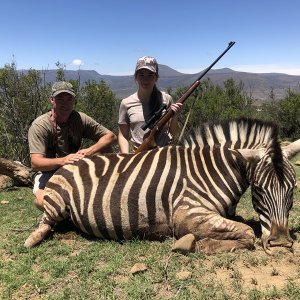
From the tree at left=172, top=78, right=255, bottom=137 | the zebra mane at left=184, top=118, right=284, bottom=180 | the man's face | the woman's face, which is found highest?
the woman's face

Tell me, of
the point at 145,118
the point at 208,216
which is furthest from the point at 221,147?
the point at 145,118

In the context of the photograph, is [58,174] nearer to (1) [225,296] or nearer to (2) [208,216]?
(2) [208,216]

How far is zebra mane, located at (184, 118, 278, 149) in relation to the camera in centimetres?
372

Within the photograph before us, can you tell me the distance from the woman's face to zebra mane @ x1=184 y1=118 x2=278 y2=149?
1149 mm

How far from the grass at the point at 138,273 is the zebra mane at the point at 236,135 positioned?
3.29ft

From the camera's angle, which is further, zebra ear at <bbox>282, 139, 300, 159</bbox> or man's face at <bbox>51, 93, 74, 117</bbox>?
man's face at <bbox>51, 93, 74, 117</bbox>

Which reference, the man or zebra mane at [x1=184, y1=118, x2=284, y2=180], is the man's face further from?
zebra mane at [x1=184, y1=118, x2=284, y2=180]

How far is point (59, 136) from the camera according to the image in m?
4.84

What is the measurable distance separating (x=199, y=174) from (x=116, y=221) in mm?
961

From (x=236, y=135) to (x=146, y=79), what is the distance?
5.21 ft

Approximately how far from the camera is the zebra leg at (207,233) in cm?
339

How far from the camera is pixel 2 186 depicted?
9.40m

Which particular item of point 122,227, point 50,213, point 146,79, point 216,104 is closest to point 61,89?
point 146,79

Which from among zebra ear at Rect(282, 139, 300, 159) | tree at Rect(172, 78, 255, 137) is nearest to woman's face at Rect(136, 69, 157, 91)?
zebra ear at Rect(282, 139, 300, 159)
